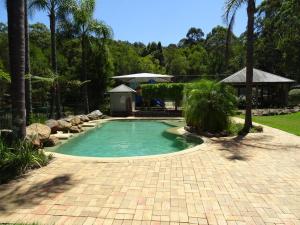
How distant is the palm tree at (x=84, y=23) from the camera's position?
19.3m

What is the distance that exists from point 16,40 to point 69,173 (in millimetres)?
3502

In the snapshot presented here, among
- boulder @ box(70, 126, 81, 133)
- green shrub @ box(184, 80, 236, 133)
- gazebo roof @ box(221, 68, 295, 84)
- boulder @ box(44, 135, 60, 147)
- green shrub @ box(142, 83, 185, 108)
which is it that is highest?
gazebo roof @ box(221, 68, 295, 84)

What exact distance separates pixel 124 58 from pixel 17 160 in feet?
112

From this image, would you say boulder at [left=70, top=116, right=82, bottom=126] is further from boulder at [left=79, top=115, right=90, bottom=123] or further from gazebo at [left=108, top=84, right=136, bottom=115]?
gazebo at [left=108, top=84, right=136, bottom=115]

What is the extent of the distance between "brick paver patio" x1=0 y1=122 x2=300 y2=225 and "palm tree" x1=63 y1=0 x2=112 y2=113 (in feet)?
43.1

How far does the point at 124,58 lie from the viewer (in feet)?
133

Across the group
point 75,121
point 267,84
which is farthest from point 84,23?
point 267,84

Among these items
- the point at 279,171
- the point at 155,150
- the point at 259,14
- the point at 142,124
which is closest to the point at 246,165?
the point at 279,171

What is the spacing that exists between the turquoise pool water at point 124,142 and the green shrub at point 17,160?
3184 millimetres

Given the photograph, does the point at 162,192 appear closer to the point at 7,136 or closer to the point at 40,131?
the point at 7,136

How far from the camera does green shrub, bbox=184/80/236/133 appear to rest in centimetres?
1348

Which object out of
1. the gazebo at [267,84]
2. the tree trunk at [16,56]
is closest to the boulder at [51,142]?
the tree trunk at [16,56]

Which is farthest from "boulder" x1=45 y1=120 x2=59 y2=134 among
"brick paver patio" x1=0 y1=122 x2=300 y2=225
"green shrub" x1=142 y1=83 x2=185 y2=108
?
"green shrub" x1=142 y1=83 x2=185 y2=108

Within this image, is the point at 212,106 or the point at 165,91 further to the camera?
the point at 165,91
